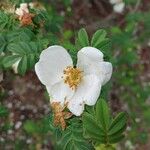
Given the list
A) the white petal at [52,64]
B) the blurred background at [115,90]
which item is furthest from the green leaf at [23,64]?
the blurred background at [115,90]

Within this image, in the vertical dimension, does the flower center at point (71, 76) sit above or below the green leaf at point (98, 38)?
below

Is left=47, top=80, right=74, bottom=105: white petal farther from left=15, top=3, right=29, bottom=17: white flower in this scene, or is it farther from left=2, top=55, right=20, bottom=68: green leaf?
left=15, top=3, right=29, bottom=17: white flower

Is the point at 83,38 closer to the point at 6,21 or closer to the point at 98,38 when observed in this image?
the point at 98,38

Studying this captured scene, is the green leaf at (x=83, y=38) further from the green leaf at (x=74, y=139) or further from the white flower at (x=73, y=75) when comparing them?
the green leaf at (x=74, y=139)

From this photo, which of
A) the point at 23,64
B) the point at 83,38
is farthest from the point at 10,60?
the point at 83,38

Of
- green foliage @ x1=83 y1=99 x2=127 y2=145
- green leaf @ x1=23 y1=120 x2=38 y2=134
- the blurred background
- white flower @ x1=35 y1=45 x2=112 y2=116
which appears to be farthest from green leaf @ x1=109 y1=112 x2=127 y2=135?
green leaf @ x1=23 y1=120 x2=38 y2=134
